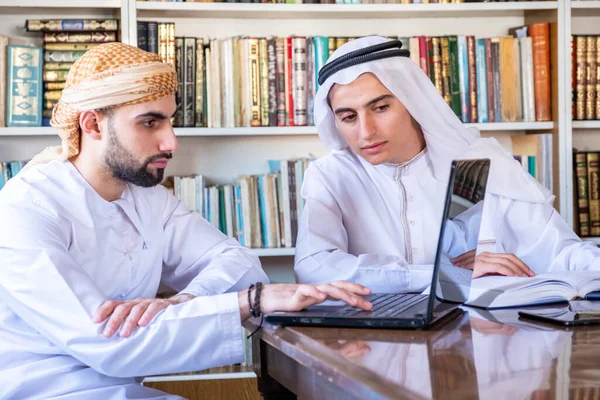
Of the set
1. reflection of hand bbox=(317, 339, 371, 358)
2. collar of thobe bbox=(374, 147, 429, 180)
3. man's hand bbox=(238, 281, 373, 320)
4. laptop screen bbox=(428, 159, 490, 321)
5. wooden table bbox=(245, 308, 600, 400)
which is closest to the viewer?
wooden table bbox=(245, 308, 600, 400)

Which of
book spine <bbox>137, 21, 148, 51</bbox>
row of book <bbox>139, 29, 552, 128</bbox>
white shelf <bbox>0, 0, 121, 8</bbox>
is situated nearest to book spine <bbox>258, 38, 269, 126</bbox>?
row of book <bbox>139, 29, 552, 128</bbox>

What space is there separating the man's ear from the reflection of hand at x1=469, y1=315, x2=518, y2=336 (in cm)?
95

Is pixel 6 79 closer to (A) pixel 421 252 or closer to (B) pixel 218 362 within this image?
(A) pixel 421 252

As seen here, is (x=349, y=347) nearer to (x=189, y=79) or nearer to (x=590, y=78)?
→ (x=189, y=79)

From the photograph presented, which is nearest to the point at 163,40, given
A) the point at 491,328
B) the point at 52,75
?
the point at 52,75

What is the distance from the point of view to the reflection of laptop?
1.19 meters

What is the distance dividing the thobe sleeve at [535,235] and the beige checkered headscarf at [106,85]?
981mm

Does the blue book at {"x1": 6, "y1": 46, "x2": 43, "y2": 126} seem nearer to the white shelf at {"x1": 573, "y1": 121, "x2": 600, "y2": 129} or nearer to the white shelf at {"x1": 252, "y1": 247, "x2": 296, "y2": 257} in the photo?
the white shelf at {"x1": 252, "y1": 247, "x2": 296, "y2": 257}

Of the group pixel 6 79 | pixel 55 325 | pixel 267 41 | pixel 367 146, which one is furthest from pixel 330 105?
pixel 6 79

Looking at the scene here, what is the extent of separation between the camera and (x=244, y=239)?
3.06m

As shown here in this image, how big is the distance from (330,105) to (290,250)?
954 millimetres

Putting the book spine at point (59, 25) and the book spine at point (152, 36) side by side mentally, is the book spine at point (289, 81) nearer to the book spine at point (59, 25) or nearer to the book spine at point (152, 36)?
the book spine at point (152, 36)

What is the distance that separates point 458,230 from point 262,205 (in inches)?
70.9

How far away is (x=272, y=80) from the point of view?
9.98 feet
